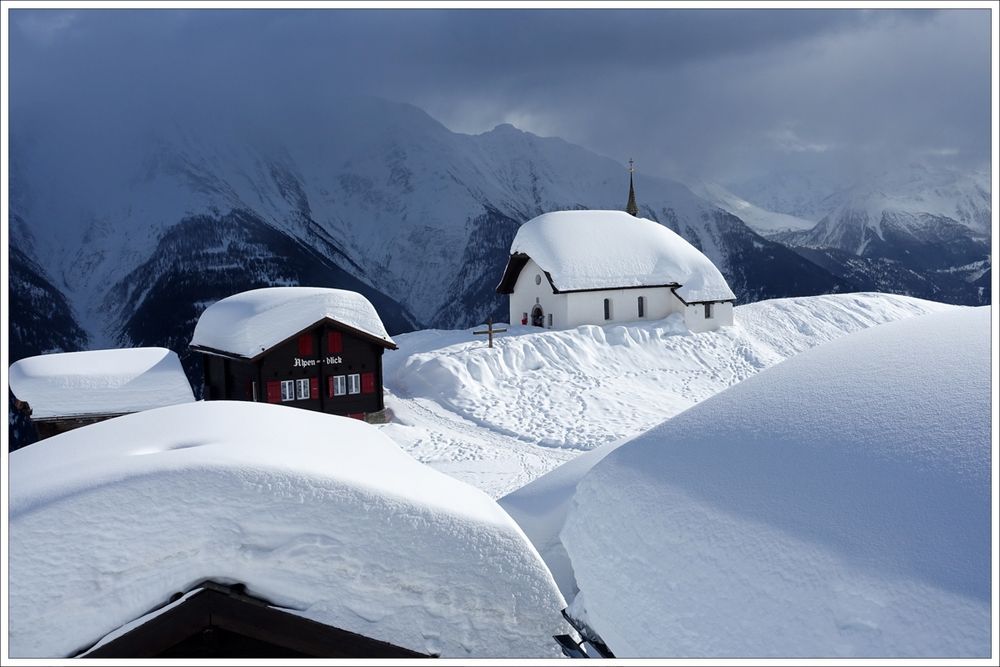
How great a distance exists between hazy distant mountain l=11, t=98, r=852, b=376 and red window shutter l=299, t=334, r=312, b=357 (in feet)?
166

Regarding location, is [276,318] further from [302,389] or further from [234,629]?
[234,629]

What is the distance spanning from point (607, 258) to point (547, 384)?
9.44 meters

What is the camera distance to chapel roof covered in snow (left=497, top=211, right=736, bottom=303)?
32.4 meters

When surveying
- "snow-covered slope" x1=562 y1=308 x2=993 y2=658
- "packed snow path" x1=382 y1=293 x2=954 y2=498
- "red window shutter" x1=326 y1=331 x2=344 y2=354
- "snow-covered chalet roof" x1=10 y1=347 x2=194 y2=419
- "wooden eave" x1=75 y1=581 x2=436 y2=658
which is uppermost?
"snow-covered slope" x1=562 y1=308 x2=993 y2=658

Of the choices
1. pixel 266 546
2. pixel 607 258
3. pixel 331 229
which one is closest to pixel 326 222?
pixel 331 229

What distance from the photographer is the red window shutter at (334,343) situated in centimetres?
2316

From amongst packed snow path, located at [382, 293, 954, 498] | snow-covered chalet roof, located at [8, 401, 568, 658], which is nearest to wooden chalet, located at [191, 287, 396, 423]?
packed snow path, located at [382, 293, 954, 498]

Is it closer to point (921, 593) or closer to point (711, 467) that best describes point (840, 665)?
point (921, 593)

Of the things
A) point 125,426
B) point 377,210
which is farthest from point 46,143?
point 125,426

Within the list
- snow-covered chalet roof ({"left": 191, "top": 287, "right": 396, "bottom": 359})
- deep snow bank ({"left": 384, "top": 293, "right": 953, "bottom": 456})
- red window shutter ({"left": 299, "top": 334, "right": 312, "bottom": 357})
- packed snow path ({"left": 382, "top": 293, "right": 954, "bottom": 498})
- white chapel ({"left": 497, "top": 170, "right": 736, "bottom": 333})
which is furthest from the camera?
white chapel ({"left": 497, "top": 170, "right": 736, "bottom": 333})

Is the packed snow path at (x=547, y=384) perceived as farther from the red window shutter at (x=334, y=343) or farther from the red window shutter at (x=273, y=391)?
the red window shutter at (x=273, y=391)

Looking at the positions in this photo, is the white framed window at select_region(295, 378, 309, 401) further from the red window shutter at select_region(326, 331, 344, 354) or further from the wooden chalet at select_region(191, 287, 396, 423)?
the red window shutter at select_region(326, 331, 344, 354)

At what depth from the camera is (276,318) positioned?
2222cm

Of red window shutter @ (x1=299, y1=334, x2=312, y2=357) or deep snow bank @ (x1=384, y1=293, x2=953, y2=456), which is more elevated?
red window shutter @ (x1=299, y1=334, x2=312, y2=357)
